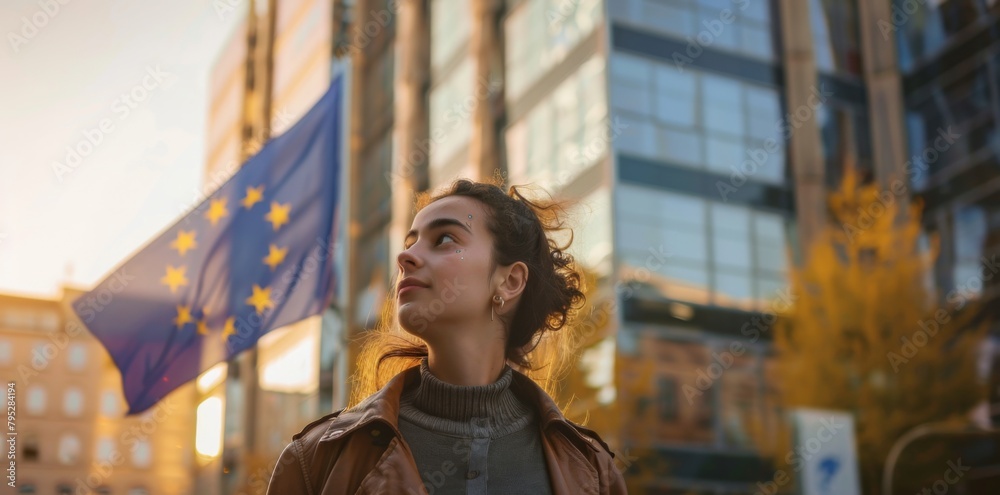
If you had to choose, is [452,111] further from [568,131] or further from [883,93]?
[883,93]

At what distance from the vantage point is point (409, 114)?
30.8 m

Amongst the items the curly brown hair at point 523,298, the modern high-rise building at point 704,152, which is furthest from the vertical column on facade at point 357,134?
the curly brown hair at point 523,298

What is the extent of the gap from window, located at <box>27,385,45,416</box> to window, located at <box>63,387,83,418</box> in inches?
10.6

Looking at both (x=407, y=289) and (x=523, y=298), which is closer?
(x=407, y=289)

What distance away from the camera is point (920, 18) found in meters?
27.2

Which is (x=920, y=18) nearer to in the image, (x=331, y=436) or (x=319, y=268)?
(x=319, y=268)

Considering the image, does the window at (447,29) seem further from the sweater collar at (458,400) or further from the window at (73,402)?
the sweater collar at (458,400)

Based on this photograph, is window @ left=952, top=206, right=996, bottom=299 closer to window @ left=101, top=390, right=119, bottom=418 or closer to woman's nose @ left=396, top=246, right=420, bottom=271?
window @ left=101, top=390, right=119, bottom=418

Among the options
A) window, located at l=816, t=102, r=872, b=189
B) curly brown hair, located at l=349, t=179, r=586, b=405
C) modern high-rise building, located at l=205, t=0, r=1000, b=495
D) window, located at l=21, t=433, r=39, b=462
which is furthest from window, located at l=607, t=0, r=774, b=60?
curly brown hair, located at l=349, t=179, r=586, b=405

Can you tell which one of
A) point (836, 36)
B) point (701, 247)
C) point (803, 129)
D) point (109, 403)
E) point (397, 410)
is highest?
point (836, 36)

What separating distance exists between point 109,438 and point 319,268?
5.51 m

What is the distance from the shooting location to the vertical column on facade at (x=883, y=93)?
26.6 metres

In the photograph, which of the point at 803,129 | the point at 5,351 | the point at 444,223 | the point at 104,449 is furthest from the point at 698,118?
the point at 444,223

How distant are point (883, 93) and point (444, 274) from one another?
86.5ft
